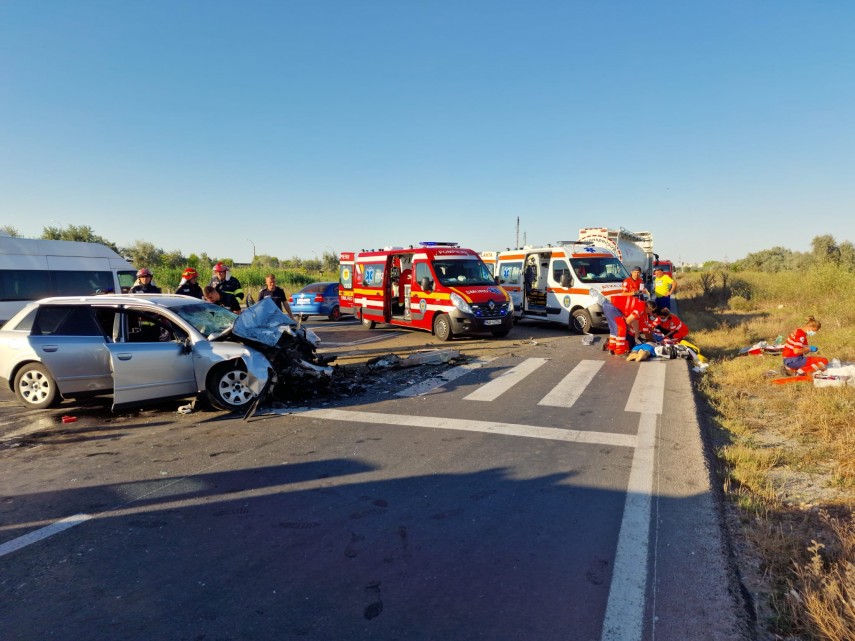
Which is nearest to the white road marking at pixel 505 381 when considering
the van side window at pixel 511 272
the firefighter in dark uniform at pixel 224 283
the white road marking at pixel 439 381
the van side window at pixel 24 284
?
the white road marking at pixel 439 381

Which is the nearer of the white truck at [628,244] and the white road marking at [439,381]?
the white road marking at [439,381]

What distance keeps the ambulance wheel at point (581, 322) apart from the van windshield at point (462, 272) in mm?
2757

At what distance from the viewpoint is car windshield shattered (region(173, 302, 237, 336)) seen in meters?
7.03

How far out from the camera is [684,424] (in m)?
6.23

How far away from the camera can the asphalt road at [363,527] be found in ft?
8.93

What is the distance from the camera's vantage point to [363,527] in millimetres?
3684

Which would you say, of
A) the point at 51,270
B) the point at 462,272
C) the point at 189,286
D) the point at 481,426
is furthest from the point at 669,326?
the point at 51,270

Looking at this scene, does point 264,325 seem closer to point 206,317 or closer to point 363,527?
point 206,317

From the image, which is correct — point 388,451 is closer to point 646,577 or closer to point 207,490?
point 207,490

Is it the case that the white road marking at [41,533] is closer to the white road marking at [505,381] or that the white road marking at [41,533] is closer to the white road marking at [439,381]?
the white road marking at [439,381]

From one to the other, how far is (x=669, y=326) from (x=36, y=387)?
11688mm

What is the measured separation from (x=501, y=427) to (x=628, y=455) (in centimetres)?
149

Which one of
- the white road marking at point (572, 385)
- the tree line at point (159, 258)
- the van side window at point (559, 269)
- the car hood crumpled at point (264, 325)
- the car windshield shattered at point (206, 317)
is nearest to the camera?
the car windshield shattered at point (206, 317)

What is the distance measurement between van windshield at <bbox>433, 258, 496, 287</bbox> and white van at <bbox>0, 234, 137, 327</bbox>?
7.80 metres
